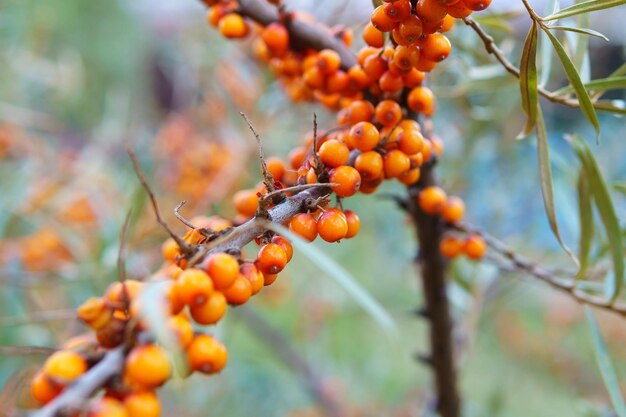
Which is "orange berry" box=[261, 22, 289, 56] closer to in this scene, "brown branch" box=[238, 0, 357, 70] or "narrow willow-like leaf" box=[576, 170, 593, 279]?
"brown branch" box=[238, 0, 357, 70]

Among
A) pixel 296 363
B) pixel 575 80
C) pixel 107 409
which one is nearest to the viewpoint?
pixel 107 409

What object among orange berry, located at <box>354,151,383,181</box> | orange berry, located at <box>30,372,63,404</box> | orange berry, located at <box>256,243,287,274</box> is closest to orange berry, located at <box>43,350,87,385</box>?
orange berry, located at <box>30,372,63,404</box>

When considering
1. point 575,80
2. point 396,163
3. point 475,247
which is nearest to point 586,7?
point 575,80

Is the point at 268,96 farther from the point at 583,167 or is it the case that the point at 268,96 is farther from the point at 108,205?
the point at 583,167

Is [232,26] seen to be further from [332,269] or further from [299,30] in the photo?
[332,269]

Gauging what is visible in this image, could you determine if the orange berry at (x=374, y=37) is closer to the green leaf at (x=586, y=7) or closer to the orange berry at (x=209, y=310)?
the green leaf at (x=586, y=7)

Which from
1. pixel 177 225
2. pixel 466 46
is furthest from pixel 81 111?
pixel 466 46
